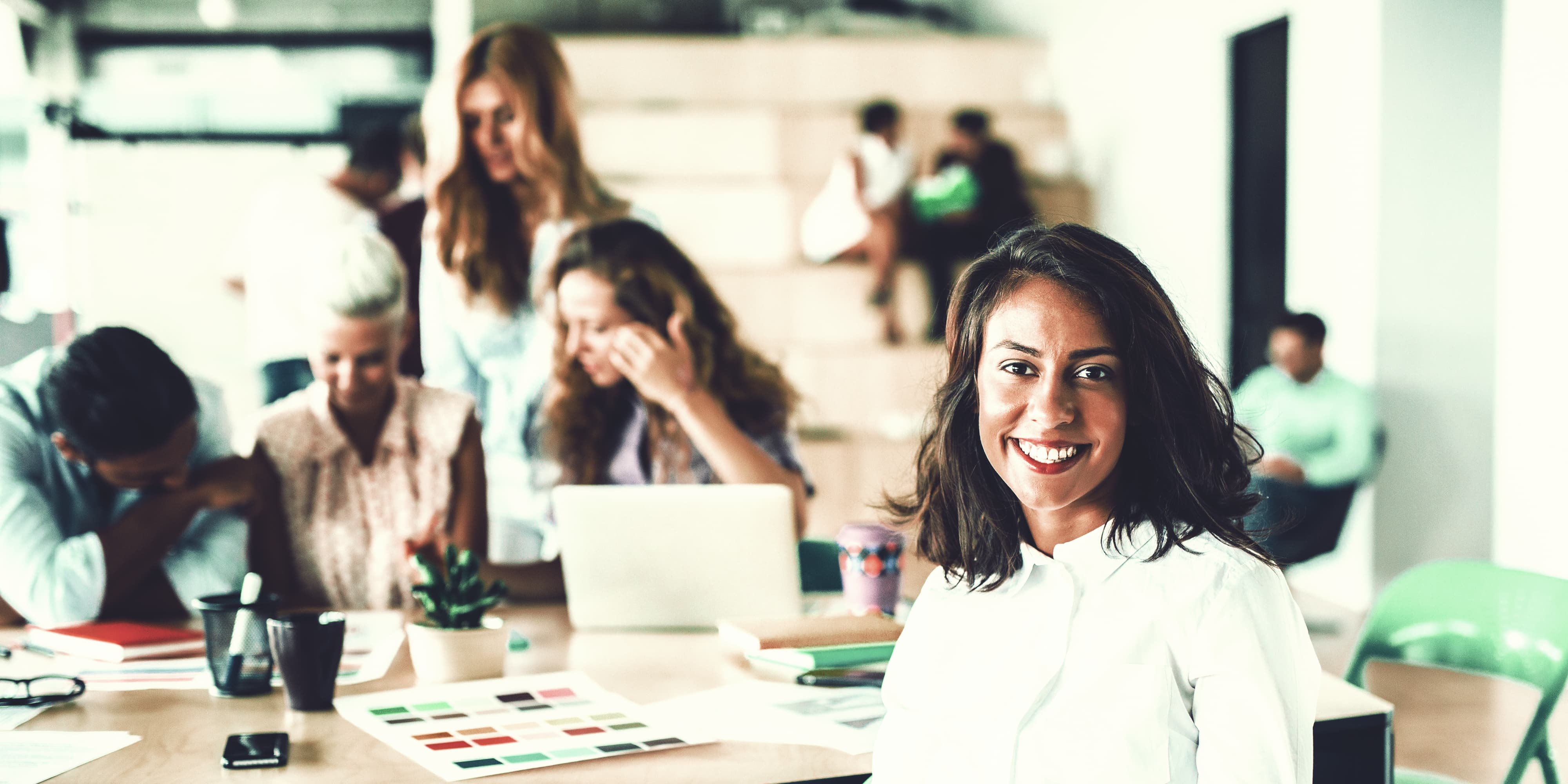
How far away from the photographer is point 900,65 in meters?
7.29

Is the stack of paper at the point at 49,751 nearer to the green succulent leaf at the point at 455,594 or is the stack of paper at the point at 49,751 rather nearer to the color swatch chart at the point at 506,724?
the color swatch chart at the point at 506,724

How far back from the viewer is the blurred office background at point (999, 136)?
4723mm

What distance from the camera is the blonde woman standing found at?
8.33 feet

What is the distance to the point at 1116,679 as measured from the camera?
3.58ft

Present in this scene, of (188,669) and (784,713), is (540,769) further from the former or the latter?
(188,669)

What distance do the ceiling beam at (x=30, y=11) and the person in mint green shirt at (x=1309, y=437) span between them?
712 centimetres

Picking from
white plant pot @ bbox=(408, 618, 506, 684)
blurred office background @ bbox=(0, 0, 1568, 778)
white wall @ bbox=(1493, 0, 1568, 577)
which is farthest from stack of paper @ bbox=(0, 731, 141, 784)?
white wall @ bbox=(1493, 0, 1568, 577)

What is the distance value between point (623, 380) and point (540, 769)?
45.9 inches

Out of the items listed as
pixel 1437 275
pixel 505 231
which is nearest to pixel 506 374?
pixel 505 231

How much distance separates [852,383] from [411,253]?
2998mm

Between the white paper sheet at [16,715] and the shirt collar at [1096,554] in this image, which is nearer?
the shirt collar at [1096,554]

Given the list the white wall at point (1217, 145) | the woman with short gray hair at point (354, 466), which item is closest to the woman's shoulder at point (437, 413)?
the woman with short gray hair at point (354, 466)

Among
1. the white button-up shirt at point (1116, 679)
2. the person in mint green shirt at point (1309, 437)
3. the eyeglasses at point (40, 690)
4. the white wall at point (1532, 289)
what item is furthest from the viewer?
the person in mint green shirt at point (1309, 437)

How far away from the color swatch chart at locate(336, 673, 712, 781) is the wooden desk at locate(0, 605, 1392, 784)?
0.06 feet
